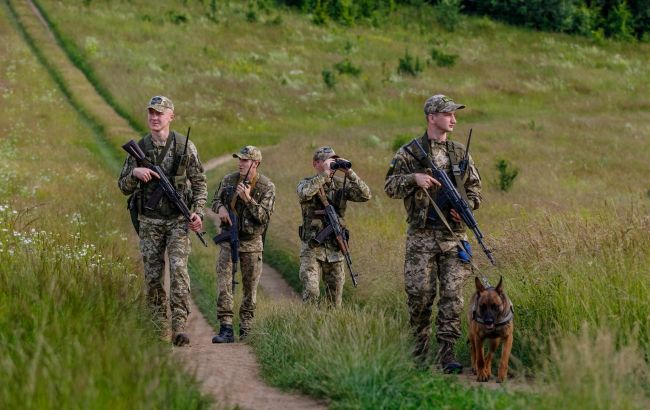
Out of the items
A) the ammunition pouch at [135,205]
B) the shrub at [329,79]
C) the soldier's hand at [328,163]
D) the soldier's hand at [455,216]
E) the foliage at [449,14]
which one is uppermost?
the foliage at [449,14]

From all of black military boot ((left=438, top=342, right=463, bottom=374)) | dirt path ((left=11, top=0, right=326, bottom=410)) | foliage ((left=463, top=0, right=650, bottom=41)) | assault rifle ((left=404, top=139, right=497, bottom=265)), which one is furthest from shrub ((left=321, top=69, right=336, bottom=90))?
black military boot ((left=438, top=342, right=463, bottom=374))

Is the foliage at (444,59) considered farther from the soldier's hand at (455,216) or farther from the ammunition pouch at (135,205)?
the soldier's hand at (455,216)

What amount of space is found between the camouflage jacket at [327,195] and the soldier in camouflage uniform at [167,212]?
53.3 inches

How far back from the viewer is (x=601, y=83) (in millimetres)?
50750

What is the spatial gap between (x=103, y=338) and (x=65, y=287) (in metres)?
0.92

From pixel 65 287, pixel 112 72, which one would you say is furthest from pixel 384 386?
pixel 112 72

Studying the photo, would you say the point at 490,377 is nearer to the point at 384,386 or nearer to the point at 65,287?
the point at 384,386

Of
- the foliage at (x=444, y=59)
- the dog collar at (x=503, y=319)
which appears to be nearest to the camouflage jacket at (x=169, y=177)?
the dog collar at (x=503, y=319)

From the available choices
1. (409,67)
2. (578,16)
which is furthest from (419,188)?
(578,16)

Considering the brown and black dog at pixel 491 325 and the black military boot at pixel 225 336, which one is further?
the black military boot at pixel 225 336

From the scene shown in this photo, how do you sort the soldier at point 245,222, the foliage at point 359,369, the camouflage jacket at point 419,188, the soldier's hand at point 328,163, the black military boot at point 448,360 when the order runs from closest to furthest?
the foliage at point 359,369
the black military boot at point 448,360
the camouflage jacket at point 419,188
the soldier's hand at point 328,163
the soldier at point 245,222

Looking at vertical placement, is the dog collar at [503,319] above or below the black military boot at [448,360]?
above

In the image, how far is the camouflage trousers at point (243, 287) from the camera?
36.8 ft

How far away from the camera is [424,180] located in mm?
8961
